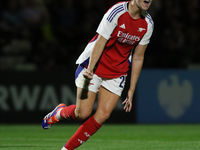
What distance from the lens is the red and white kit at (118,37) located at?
5.43 m

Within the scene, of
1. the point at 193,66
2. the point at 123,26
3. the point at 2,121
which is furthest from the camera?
the point at 193,66

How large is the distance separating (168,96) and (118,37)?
254 inches

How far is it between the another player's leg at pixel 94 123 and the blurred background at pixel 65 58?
5.45m

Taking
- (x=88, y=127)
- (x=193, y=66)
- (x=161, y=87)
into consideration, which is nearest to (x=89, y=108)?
(x=88, y=127)

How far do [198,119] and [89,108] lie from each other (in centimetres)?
679

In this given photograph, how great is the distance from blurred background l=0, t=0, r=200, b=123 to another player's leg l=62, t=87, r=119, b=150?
5.45 m

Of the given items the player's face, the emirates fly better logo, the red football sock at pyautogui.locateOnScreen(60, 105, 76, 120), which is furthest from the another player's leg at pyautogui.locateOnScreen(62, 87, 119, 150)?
the emirates fly better logo

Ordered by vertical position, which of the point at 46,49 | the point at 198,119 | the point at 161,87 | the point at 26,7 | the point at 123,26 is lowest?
the point at 198,119

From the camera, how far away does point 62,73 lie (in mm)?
11250

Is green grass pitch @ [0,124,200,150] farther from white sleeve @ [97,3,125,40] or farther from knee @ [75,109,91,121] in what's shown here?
white sleeve @ [97,3,125,40]

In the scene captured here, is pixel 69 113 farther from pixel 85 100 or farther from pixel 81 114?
pixel 85 100

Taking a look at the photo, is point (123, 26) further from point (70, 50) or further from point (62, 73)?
point (70, 50)

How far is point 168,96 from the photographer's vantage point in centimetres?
1175

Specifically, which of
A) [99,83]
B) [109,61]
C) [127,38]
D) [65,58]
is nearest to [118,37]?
[127,38]
